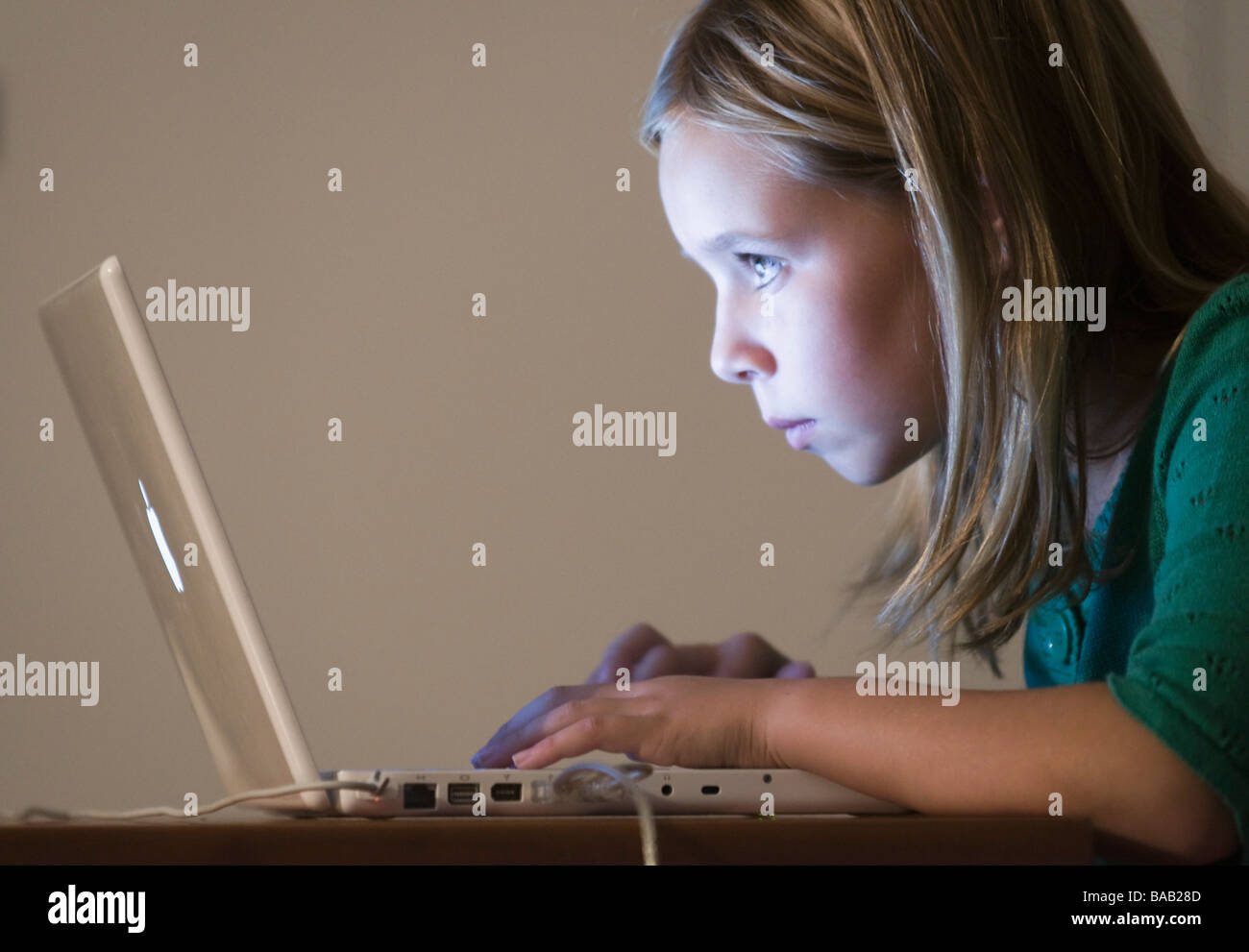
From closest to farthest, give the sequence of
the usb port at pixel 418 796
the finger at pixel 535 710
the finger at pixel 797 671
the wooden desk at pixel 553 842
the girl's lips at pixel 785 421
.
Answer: the wooden desk at pixel 553 842 < the usb port at pixel 418 796 < the finger at pixel 535 710 < the finger at pixel 797 671 < the girl's lips at pixel 785 421

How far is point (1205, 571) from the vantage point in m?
0.58

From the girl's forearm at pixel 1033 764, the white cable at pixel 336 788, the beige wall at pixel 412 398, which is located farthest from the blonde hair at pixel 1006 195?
the beige wall at pixel 412 398

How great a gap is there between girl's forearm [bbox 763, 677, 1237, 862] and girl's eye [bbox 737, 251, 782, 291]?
52 centimetres

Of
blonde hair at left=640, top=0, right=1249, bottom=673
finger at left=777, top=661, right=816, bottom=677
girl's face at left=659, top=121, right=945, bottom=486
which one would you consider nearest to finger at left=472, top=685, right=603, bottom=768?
finger at left=777, top=661, right=816, bottom=677

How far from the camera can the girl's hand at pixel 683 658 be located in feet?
3.09

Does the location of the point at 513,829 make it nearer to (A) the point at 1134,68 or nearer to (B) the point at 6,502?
(A) the point at 1134,68

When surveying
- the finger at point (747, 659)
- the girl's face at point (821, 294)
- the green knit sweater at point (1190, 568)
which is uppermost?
the girl's face at point (821, 294)

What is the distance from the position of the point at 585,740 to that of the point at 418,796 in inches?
3.5

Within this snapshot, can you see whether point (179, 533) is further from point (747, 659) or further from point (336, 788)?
point (747, 659)

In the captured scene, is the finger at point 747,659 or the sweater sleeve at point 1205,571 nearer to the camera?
the sweater sleeve at point 1205,571

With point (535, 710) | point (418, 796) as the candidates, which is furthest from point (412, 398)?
point (418, 796)

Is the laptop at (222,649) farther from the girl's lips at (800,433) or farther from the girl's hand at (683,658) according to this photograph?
the girl's lips at (800,433)

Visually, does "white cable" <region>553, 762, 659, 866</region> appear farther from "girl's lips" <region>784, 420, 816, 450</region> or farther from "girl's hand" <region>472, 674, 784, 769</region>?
"girl's lips" <region>784, 420, 816, 450</region>

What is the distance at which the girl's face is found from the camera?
3.14 feet
